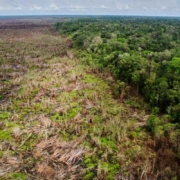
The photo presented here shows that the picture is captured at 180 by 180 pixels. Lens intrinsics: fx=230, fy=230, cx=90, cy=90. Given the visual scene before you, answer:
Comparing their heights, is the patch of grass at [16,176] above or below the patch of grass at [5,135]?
below

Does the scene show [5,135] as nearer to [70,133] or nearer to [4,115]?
[4,115]

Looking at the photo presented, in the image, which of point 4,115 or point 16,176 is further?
point 4,115

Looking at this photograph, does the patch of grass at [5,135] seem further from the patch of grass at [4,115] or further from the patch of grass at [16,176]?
the patch of grass at [16,176]

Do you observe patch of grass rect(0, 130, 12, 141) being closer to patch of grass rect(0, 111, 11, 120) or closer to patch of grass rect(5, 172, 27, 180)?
patch of grass rect(0, 111, 11, 120)

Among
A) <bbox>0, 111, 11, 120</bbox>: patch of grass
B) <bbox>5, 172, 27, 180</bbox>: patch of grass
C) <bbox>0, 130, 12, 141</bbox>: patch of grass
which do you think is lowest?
<bbox>5, 172, 27, 180</bbox>: patch of grass

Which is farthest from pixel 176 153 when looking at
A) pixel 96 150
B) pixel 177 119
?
pixel 96 150

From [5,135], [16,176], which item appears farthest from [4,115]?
[16,176]

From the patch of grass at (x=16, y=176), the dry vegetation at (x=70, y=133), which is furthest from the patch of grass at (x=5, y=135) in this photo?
the patch of grass at (x=16, y=176)

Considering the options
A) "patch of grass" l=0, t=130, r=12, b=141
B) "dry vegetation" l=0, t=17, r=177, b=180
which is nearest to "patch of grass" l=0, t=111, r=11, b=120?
"dry vegetation" l=0, t=17, r=177, b=180

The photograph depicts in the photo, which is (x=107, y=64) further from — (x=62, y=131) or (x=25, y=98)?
(x=62, y=131)
